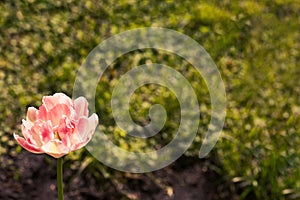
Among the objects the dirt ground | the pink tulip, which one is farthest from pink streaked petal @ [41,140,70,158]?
the dirt ground

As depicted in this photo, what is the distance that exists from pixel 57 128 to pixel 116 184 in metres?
1.42

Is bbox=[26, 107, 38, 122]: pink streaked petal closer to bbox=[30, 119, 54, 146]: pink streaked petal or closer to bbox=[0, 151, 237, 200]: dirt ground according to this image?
bbox=[30, 119, 54, 146]: pink streaked petal

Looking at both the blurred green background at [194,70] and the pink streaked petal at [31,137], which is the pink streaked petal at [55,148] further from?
the blurred green background at [194,70]

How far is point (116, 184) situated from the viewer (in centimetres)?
292

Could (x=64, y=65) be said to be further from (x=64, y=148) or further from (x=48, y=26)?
(x=64, y=148)

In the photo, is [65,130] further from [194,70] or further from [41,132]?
[194,70]

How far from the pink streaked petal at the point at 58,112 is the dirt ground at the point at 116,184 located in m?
1.29

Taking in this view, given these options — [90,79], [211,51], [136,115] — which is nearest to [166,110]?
[136,115]

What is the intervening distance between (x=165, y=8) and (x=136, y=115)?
967 mm

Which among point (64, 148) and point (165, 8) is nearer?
point (64, 148)

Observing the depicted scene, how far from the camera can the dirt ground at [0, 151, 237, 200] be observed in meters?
2.85

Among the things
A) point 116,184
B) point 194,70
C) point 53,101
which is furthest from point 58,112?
point 194,70

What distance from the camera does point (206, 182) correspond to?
10.0 ft

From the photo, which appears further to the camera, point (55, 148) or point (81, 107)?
point (81, 107)
